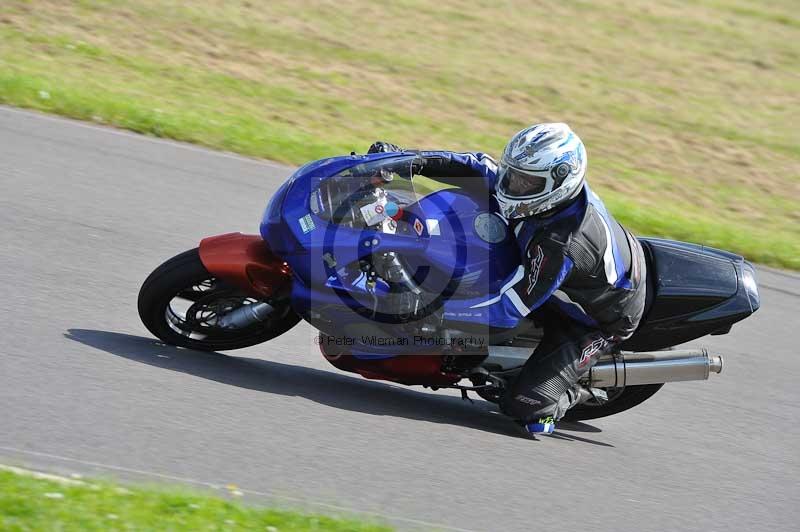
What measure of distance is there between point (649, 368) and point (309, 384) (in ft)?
6.11

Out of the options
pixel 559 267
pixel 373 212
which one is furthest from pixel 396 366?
pixel 559 267

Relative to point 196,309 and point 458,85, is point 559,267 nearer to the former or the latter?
point 196,309

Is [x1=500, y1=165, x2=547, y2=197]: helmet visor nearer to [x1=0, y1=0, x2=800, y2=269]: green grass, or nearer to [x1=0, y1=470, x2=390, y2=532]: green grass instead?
[x1=0, y1=470, x2=390, y2=532]: green grass

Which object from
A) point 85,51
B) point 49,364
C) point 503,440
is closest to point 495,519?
point 503,440

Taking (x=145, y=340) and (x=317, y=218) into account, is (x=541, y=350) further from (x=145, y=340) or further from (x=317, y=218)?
(x=145, y=340)

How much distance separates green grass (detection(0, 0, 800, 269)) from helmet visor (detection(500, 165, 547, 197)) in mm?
4813

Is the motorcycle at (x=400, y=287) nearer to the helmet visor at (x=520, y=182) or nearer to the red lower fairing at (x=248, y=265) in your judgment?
the red lower fairing at (x=248, y=265)

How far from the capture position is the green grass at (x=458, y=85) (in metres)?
9.94

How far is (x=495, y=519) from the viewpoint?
4.63 m

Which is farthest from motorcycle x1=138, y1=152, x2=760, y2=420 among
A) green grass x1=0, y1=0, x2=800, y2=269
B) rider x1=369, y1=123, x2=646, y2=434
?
green grass x1=0, y1=0, x2=800, y2=269

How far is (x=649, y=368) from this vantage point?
5.59m

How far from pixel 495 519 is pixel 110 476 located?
1.70 m

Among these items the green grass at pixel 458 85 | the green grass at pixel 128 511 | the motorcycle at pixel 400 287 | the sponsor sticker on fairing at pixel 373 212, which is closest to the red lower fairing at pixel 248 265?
the motorcycle at pixel 400 287

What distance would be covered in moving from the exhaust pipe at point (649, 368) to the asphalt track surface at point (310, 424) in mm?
424
